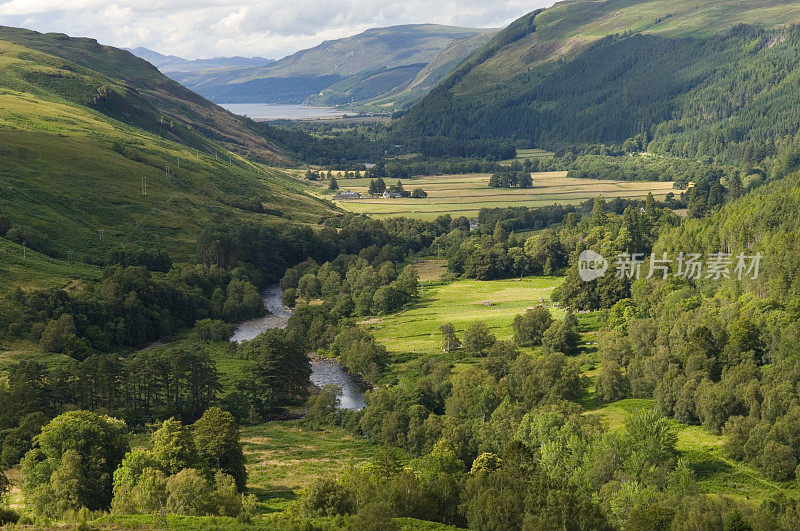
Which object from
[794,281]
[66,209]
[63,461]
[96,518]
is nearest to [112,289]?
[66,209]

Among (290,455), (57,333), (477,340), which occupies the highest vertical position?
(477,340)

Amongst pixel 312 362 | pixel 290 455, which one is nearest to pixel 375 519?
pixel 290 455

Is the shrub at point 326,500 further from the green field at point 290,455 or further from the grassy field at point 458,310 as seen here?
the grassy field at point 458,310

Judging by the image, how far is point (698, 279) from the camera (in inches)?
4722

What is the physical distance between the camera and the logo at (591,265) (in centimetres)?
13475

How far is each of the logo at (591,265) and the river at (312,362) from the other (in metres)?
43.5

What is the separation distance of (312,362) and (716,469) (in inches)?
2672

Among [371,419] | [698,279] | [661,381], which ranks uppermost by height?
[698,279]

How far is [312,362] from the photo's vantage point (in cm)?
12712

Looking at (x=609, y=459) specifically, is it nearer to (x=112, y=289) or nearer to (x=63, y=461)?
(x=63, y=461)

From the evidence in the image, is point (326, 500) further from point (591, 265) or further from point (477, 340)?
point (591, 265)

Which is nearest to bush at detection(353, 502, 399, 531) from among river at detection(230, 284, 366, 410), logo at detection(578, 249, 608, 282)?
river at detection(230, 284, 366, 410)

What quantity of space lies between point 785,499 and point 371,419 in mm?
45059

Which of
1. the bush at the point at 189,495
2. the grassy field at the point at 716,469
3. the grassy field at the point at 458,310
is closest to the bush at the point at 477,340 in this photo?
the grassy field at the point at 458,310
